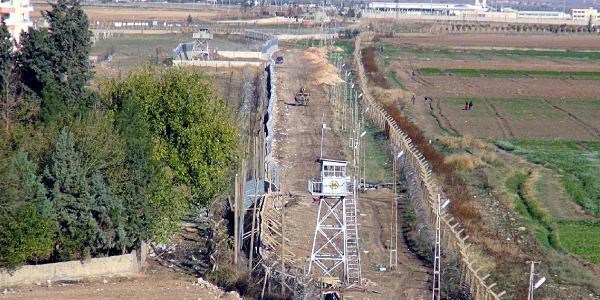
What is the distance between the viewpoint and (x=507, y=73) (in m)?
69.9

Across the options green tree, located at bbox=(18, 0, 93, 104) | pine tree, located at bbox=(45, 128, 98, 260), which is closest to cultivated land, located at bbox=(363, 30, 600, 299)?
pine tree, located at bbox=(45, 128, 98, 260)

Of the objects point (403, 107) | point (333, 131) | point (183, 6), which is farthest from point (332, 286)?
point (183, 6)

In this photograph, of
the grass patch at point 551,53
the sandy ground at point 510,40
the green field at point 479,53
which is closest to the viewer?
the green field at point 479,53

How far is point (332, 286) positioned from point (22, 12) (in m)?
26.3

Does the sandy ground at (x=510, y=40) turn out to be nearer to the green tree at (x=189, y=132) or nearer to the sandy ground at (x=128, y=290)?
the green tree at (x=189, y=132)

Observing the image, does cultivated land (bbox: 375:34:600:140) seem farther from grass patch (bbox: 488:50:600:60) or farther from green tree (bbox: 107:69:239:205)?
green tree (bbox: 107:69:239:205)

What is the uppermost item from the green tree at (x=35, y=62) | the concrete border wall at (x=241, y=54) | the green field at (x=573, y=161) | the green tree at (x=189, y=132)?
the green tree at (x=35, y=62)

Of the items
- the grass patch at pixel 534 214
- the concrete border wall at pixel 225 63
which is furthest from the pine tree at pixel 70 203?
the concrete border wall at pixel 225 63

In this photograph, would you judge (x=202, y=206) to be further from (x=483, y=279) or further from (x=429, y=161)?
(x=429, y=161)

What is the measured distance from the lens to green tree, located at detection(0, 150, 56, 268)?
2033cm

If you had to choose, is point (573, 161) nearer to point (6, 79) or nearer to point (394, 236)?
point (394, 236)

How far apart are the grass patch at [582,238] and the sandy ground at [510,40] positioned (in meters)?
72.8

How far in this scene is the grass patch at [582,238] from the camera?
22.9 m

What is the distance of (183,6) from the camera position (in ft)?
525
